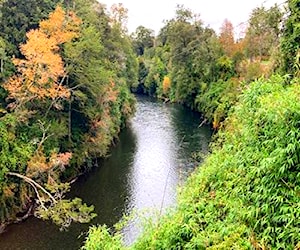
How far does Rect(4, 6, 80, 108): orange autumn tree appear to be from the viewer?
65.6ft

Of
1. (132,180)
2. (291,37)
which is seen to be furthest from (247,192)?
(132,180)

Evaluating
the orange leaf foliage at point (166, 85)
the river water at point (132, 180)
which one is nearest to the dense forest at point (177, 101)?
the river water at point (132, 180)

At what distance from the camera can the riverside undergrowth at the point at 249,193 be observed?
708 centimetres

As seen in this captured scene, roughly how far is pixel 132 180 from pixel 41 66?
23.8 feet

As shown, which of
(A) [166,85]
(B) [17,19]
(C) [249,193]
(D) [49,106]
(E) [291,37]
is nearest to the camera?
(C) [249,193]

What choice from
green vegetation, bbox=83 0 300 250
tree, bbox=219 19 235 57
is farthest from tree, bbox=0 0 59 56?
tree, bbox=219 19 235 57

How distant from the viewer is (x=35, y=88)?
20.5m

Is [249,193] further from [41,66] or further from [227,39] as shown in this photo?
[227,39]

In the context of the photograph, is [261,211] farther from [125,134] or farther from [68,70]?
[125,134]

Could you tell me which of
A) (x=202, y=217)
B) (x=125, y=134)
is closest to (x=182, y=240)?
(x=202, y=217)

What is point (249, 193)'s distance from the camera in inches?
313

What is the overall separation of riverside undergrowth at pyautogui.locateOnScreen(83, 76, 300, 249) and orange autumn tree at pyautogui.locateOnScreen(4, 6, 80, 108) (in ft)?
40.0

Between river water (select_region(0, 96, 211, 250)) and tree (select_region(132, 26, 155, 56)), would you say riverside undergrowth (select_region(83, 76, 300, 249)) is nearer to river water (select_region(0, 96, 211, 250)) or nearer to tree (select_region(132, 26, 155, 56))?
river water (select_region(0, 96, 211, 250))

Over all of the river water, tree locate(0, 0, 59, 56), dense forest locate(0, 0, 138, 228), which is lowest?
the river water
